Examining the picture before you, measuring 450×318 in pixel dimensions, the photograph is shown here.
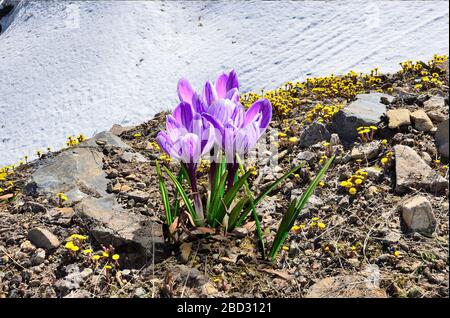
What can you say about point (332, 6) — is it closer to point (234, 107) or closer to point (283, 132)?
point (283, 132)

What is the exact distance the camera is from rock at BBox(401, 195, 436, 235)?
275 cm

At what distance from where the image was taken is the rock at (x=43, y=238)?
2916mm

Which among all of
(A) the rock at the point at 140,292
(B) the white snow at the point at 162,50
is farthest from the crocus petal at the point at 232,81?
(B) the white snow at the point at 162,50

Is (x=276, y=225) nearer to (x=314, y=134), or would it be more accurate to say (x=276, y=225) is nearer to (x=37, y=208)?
(x=314, y=134)

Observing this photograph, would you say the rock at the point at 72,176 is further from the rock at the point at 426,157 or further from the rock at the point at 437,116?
the rock at the point at 437,116

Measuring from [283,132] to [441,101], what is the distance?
1.11 meters

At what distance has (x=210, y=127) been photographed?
2.47 m

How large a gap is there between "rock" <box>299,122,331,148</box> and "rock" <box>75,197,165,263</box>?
133cm

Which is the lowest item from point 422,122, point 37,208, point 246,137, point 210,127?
point 422,122

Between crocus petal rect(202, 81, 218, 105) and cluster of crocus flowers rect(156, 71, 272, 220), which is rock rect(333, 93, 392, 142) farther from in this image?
crocus petal rect(202, 81, 218, 105)

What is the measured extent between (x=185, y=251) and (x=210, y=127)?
27.3 inches

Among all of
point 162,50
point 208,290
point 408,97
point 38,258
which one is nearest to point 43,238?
Answer: point 38,258

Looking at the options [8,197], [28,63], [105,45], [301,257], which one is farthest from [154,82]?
[301,257]

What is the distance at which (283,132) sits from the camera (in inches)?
161
